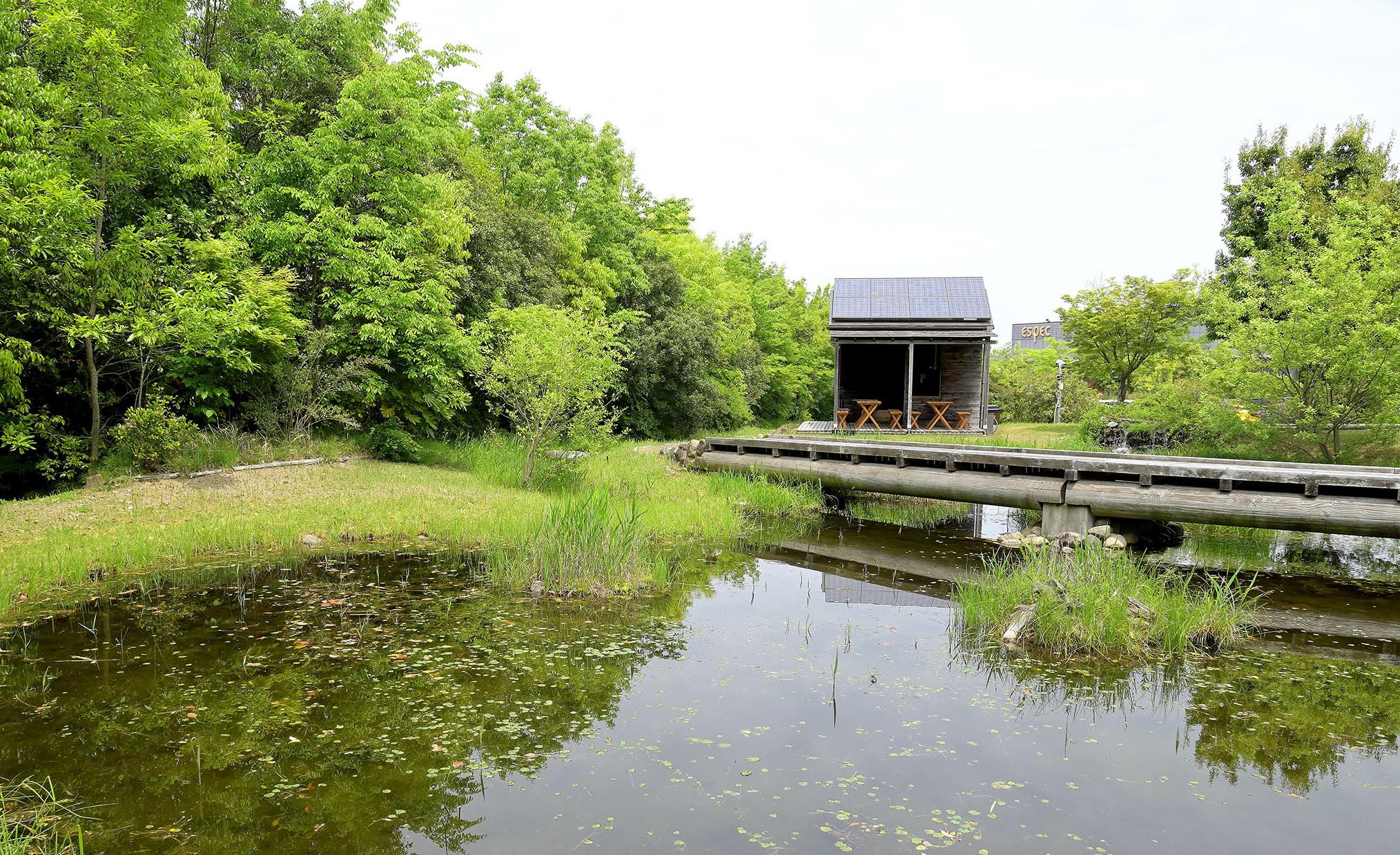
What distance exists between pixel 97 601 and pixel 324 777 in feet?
15.4

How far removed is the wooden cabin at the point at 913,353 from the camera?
23.2 meters

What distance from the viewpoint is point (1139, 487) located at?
9.41 metres

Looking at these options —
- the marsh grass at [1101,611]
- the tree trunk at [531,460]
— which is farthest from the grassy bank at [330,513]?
the marsh grass at [1101,611]

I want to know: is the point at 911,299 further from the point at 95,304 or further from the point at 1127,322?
the point at 95,304

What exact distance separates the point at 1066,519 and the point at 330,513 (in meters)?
9.79

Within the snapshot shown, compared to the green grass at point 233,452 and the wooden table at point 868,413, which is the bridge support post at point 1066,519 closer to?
the green grass at point 233,452

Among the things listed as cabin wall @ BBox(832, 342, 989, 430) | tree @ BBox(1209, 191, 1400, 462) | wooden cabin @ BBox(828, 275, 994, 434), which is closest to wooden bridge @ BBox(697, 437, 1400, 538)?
tree @ BBox(1209, 191, 1400, 462)

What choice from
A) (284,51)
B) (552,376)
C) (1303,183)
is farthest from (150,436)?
(1303,183)

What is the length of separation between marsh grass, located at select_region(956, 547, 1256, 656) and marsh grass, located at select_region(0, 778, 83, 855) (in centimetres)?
633

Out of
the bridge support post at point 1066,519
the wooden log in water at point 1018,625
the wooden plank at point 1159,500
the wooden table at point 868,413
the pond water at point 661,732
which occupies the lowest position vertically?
the pond water at point 661,732

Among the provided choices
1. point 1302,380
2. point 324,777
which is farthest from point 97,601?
point 1302,380

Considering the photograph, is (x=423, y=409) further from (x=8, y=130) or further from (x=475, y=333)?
(x=8, y=130)

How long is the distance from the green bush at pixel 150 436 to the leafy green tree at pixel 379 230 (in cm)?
322

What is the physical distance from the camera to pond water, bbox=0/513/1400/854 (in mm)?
→ 3816
